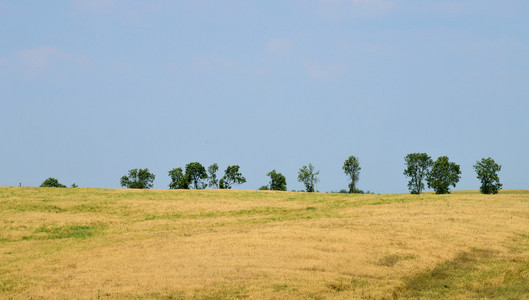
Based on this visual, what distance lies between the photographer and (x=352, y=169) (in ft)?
413

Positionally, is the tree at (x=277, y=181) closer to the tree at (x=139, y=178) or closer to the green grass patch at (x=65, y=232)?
the tree at (x=139, y=178)

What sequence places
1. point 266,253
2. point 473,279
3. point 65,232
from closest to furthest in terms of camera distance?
point 473,279 < point 266,253 < point 65,232

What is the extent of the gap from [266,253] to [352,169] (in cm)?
10143

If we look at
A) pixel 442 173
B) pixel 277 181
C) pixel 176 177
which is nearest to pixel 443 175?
pixel 442 173

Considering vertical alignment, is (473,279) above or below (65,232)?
below

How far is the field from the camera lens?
21.6 meters

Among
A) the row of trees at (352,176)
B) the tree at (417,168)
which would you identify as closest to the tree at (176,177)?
the row of trees at (352,176)

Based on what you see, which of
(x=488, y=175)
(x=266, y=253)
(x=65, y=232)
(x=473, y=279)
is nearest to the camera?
(x=473, y=279)

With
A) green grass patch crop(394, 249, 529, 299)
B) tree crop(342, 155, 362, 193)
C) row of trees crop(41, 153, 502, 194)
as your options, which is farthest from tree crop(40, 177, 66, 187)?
green grass patch crop(394, 249, 529, 299)

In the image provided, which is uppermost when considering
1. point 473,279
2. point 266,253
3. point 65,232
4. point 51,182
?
point 51,182

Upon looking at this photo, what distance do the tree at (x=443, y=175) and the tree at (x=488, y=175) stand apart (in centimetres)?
539

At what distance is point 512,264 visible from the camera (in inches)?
1069

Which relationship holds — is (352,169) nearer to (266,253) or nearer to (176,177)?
(176,177)

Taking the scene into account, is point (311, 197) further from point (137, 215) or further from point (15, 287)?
point (15, 287)
